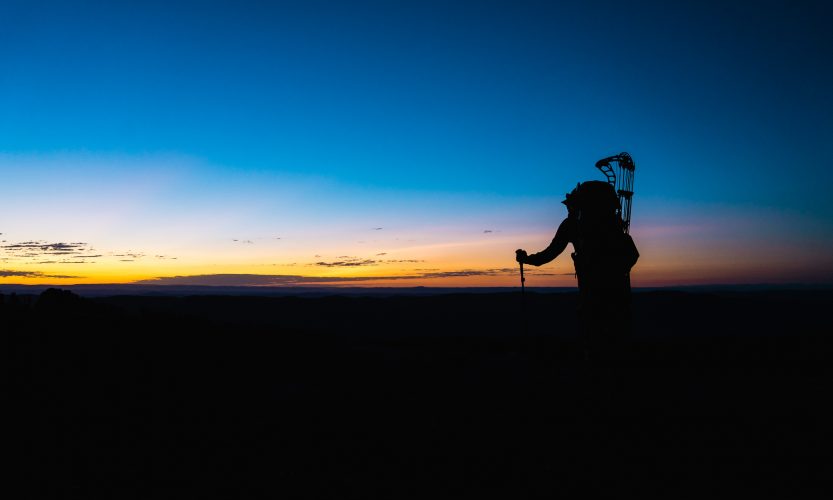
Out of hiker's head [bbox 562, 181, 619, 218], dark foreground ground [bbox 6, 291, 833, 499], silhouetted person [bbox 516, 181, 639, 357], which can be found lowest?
dark foreground ground [bbox 6, 291, 833, 499]

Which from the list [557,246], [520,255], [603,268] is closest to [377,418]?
[603,268]

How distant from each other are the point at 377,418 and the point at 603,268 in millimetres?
4562

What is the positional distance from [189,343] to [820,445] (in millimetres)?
10501

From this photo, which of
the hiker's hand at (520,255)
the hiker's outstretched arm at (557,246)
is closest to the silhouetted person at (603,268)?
the hiker's outstretched arm at (557,246)

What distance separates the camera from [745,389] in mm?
9117

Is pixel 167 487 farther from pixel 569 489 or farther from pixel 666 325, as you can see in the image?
pixel 666 325

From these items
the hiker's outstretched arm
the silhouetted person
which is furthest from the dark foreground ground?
the hiker's outstretched arm

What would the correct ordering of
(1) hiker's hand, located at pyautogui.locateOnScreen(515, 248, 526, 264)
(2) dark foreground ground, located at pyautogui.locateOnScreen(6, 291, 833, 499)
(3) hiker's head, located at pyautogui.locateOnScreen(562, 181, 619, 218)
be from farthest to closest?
(1) hiker's hand, located at pyautogui.locateOnScreen(515, 248, 526, 264) → (3) hiker's head, located at pyautogui.locateOnScreen(562, 181, 619, 218) → (2) dark foreground ground, located at pyautogui.locateOnScreen(6, 291, 833, 499)

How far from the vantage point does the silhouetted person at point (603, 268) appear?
8.85 m

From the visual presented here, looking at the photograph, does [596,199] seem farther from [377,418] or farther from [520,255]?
[377,418]

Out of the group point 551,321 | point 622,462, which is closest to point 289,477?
point 622,462

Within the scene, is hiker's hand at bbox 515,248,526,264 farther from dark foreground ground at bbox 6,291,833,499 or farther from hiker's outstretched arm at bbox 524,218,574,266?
dark foreground ground at bbox 6,291,833,499

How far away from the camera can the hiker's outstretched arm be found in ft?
31.8

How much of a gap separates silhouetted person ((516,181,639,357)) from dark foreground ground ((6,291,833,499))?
19.5 inches
